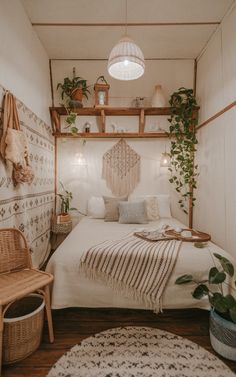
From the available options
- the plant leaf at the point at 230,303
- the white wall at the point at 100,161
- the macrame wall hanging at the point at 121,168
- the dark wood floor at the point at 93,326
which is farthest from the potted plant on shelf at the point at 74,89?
the plant leaf at the point at 230,303


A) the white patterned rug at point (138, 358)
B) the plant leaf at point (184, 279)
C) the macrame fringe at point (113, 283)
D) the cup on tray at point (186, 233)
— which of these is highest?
the cup on tray at point (186, 233)

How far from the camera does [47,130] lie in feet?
10.2

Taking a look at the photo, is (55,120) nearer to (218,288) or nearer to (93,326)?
(93,326)

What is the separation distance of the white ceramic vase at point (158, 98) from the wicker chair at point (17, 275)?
8.62 ft

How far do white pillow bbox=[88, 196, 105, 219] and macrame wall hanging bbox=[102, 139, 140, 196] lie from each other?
331mm

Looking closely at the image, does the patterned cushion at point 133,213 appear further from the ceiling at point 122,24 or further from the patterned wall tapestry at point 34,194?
the ceiling at point 122,24

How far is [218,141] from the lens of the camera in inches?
103

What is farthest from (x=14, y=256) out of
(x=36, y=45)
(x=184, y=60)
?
(x=184, y=60)

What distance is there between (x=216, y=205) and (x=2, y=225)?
2351 mm

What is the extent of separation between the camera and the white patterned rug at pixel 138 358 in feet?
4.42

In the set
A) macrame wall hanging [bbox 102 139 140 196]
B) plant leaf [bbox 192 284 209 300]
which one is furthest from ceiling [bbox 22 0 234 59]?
plant leaf [bbox 192 284 209 300]

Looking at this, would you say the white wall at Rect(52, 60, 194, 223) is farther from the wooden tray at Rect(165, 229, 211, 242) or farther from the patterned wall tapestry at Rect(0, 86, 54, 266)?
the wooden tray at Rect(165, 229, 211, 242)

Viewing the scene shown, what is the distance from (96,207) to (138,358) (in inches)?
81.5

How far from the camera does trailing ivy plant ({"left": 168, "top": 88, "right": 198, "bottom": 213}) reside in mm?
3172
